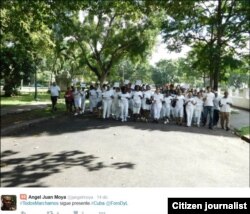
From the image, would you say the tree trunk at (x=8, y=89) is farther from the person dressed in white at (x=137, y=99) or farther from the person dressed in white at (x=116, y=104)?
the person dressed in white at (x=137, y=99)

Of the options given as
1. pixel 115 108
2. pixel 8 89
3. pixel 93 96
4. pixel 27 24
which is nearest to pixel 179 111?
pixel 115 108

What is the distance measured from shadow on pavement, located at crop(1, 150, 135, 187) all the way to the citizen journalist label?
6.87 m

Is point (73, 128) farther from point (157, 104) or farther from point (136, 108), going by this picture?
point (157, 104)

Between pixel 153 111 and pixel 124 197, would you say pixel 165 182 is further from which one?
pixel 153 111

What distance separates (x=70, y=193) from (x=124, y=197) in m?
0.21

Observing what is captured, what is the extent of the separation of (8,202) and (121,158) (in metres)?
9.54

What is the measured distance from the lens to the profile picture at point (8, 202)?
1.70 m

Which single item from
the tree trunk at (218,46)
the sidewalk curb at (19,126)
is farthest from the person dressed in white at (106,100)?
the tree trunk at (218,46)

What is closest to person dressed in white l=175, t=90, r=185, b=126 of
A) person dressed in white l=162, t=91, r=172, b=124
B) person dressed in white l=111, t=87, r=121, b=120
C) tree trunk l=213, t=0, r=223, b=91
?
person dressed in white l=162, t=91, r=172, b=124

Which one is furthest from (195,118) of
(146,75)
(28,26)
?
(146,75)

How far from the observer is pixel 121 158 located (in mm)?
11203

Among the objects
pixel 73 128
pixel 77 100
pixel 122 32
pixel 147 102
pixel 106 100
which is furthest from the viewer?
pixel 122 32

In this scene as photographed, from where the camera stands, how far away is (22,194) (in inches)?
68.4

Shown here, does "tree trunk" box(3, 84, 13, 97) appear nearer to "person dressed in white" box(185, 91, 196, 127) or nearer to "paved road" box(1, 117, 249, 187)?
"paved road" box(1, 117, 249, 187)
